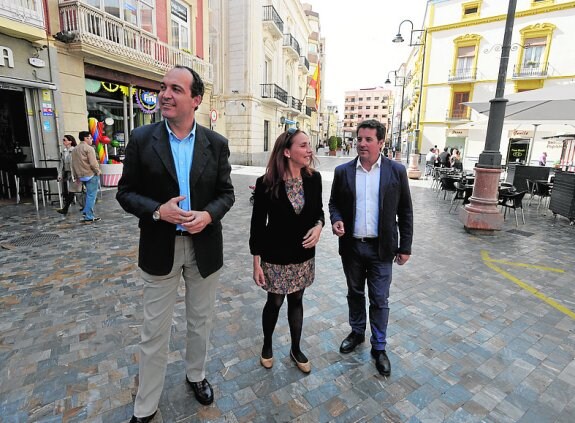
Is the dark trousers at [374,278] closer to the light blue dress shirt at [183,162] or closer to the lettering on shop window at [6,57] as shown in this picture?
the light blue dress shirt at [183,162]

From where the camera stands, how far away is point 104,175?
432 inches

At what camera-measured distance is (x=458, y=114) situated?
3058 centimetres

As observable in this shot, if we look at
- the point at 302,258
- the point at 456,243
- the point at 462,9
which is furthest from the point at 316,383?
the point at 462,9

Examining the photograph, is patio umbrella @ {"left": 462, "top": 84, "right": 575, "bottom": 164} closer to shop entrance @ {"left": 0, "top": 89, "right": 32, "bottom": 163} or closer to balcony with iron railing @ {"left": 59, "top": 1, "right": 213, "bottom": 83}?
balcony with iron railing @ {"left": 59, "top": 1, "right": 213, "bottom": 83}

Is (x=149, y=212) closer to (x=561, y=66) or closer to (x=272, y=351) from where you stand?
(x=272, y=351)

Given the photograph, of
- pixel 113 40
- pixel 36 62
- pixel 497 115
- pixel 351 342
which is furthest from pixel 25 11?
pixel 497 115

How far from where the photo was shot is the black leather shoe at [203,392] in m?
2.26

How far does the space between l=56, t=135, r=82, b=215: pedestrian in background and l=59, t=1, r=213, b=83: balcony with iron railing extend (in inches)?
116

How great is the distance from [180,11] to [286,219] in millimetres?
14447

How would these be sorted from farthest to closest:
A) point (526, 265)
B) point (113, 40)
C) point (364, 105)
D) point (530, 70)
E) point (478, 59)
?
point (364, 105) < point (478, 59) < point (530, 70) < point (113, 40) < point (526, 265)

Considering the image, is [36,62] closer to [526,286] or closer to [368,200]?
[368,200]

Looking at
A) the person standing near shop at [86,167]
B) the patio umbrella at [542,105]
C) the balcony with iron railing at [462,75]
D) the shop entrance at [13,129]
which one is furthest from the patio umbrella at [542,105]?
the balcony with iron railing at [462,75]

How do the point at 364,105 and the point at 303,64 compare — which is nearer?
the point at 303,64

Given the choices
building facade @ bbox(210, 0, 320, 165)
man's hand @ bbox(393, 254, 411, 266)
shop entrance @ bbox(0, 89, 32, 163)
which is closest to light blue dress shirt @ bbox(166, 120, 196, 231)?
man's hand @ bbox(393, 254, 411, 266)
